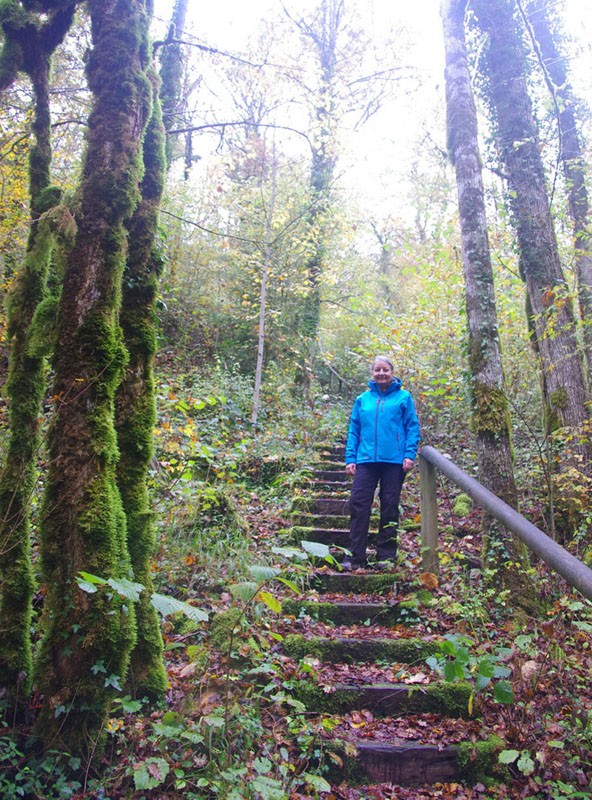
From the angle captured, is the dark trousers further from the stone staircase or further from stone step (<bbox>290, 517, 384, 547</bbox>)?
stone step (<bbox>290, 517, 384, 547</bbox>)

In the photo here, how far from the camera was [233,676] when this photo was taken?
3.17m

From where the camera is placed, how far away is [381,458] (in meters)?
5.04

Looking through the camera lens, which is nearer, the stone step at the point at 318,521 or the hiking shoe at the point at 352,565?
the hiking shoe at the point at 352,565

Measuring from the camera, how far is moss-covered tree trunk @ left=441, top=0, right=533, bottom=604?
454 cm

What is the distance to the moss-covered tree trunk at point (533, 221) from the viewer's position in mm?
6297

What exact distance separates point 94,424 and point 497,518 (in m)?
2.48

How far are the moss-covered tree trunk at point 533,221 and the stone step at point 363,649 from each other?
3429mm

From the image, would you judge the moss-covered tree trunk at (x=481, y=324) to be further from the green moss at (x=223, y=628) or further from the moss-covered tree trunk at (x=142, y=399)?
the moss-covered tree trunk at (x=142, y=399)

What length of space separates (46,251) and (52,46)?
4.59 feet

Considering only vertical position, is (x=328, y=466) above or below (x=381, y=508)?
above

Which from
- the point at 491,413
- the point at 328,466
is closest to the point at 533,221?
the point at 491,413

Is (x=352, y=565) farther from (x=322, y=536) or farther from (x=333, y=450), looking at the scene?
(x=333, y=450)

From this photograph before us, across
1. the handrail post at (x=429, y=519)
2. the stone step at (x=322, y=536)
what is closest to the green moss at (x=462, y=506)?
the stone step at (x=322, y=536)

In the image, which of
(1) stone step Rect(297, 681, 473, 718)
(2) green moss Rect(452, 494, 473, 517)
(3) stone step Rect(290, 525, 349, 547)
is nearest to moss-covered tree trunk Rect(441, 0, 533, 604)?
(1) stone step Rect(297, 681, 473, 718)
